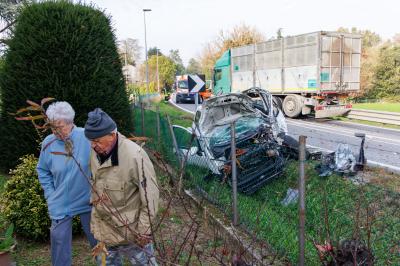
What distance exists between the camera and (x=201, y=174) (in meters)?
6.07

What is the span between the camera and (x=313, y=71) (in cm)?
1681

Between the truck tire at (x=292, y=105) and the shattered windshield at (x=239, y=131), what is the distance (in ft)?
35.5

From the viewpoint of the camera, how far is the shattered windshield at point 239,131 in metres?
6.56

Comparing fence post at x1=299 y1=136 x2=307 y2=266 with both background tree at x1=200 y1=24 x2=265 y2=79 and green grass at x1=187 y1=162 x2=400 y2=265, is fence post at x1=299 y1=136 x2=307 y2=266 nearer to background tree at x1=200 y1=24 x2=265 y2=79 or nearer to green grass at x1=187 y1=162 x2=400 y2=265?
green grass at x1=187 y1=162 x2=400 y2=265

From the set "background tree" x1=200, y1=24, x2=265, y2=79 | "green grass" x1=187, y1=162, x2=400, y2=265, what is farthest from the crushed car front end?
"background tree" x1=200, y1=24, x2=265, y2=79

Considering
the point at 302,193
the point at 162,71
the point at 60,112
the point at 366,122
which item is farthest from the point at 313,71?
the point at 162,71

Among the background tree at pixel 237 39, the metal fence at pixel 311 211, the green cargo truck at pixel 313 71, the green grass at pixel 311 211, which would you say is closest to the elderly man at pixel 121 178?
the metal fence at pixel 311 211

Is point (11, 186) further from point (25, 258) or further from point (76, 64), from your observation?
point (76, 64)

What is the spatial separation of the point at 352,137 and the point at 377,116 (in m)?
4.96

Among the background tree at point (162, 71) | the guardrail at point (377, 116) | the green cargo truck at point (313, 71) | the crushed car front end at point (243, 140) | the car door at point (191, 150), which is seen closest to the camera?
the crushed car front end at point (243, 140)

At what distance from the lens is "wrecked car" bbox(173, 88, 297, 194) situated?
593 cm

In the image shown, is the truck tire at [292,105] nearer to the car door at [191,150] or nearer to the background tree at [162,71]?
the car door at [191,150]

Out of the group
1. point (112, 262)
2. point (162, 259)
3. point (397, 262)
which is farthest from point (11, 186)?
point (397, 262)

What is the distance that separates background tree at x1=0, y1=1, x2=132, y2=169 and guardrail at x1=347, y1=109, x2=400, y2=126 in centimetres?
1300
